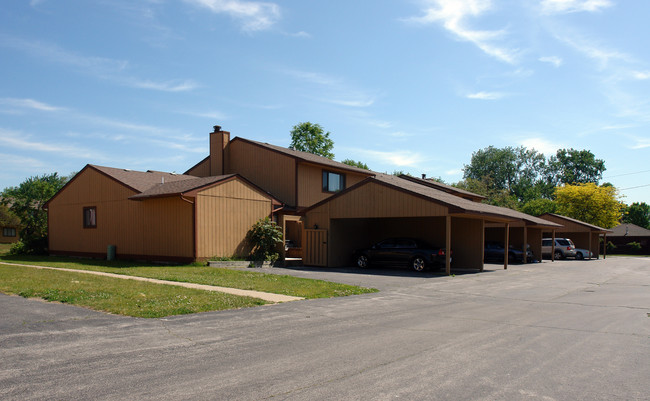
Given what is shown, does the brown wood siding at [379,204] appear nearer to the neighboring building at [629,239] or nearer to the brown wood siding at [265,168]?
the brown wood siding at [265,168]

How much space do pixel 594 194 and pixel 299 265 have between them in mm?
45553

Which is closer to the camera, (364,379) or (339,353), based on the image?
(364,379)

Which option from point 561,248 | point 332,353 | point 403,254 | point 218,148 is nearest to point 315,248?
point 403,254

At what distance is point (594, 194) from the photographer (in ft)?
184

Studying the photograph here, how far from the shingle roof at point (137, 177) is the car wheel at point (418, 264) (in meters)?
13.3

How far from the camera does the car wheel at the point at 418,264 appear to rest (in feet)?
68.1

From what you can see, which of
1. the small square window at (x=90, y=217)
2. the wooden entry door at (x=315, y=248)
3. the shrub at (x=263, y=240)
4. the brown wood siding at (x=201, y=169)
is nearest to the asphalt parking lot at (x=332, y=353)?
the wooden entry door at (x=315, y=248)

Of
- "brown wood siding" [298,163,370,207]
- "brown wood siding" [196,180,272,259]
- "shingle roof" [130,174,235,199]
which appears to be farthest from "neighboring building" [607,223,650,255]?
"shingle roof" [130,174,235,199]

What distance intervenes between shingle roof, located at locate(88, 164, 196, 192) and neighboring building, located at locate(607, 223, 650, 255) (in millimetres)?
54533

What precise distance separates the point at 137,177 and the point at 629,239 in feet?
194

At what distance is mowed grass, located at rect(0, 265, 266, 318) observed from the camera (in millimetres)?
9898

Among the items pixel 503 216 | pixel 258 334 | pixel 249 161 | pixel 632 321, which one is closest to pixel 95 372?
pixel 258 334

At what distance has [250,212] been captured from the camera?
23.5 metres

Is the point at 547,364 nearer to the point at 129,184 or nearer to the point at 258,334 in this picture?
the point at 258,334
